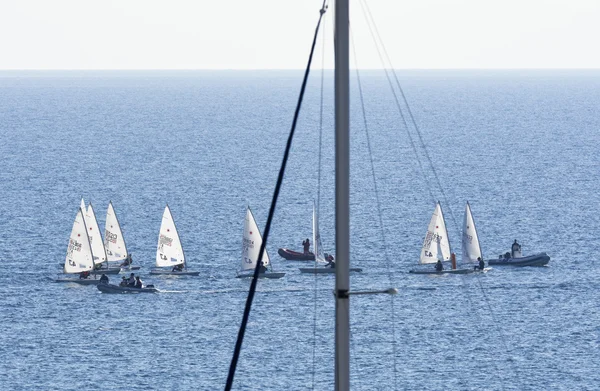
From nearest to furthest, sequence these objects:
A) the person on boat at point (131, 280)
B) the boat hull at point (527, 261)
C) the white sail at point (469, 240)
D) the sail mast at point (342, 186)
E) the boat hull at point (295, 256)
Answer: the sail mast at point (342, 186) < the person on boat at point (131, 280) < the white sail at point (469, 240) < the boat hull at point (527, 261) < the boat hull at point (295, 256)

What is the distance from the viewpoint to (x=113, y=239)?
385ft

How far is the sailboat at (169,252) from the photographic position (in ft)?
376

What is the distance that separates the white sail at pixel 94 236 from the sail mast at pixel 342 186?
95.8 metres

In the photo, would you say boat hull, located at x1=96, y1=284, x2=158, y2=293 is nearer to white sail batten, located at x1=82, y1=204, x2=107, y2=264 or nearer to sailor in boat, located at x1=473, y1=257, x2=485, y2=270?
white sail batten, located at x1=82, y1=204, x2=107, y2=264

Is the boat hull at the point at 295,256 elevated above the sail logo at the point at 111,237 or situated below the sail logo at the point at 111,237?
below

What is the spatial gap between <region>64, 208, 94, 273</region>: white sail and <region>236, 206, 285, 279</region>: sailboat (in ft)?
45.0

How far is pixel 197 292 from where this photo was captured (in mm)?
109625

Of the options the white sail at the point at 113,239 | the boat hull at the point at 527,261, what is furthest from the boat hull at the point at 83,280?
the boat hull at the point at 527,261

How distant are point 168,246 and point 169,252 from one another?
72 centimetres

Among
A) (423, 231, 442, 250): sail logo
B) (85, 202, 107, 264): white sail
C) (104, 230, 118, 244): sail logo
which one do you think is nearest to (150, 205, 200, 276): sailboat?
(104, 230, 118, 244): sail logo

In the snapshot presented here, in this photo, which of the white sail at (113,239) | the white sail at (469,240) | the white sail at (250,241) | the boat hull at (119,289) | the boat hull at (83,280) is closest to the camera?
the boat hull at (119,289)

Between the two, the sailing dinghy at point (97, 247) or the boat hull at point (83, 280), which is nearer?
the boat hull at point (83, 280)

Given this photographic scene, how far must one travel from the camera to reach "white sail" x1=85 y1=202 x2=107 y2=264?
375ft

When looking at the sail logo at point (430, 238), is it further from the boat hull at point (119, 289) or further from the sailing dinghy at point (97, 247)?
the sailing dinghy at point (97, 247)
